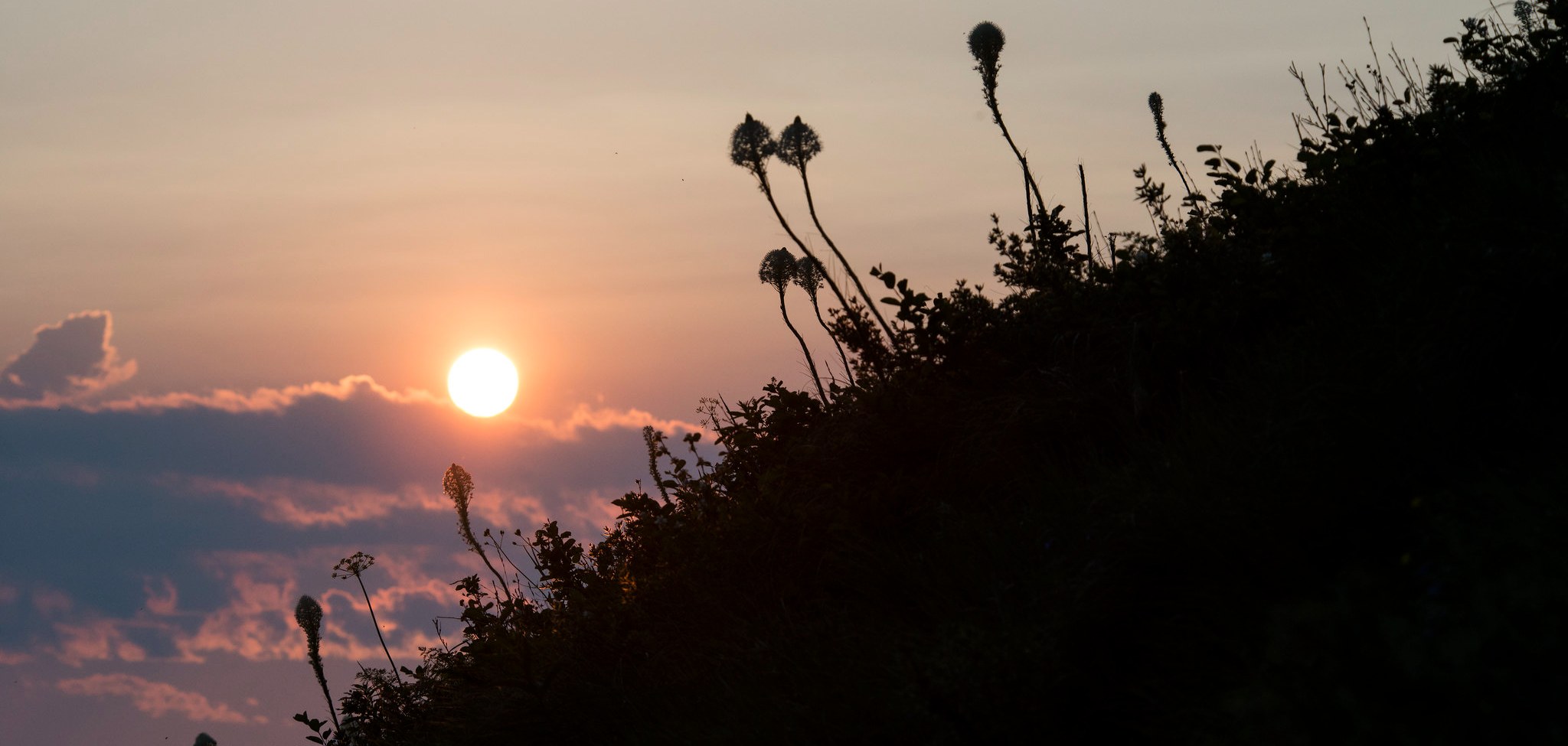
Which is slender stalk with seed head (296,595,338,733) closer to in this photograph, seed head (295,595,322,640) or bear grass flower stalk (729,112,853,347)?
seed head (295,595,322,640)

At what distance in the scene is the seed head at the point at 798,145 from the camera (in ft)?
35.3

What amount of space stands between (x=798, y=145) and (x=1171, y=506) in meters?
6.21

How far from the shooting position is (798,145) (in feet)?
35.4

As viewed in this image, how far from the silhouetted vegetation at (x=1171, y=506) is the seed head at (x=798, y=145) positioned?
1.10m

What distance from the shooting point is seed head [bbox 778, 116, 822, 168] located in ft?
35.3

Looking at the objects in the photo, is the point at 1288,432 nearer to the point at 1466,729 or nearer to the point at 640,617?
the point at 1466,729

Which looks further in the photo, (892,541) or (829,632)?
(892,541)

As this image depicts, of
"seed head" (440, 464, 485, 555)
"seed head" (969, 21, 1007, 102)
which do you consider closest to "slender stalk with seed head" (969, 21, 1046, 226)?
"seed head" (969, 21, 1007, 102)

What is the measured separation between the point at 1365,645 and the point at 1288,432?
6.19ft

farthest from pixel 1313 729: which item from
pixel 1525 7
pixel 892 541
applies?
pixel 1525 7

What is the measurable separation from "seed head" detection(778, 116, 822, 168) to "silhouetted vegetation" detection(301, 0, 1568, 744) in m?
1.10

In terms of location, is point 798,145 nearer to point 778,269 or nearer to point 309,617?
point 778,269

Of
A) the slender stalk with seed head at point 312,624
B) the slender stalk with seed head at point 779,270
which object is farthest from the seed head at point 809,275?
the slender stalk with seed head at point 312,624

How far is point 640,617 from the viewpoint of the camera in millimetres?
8367
